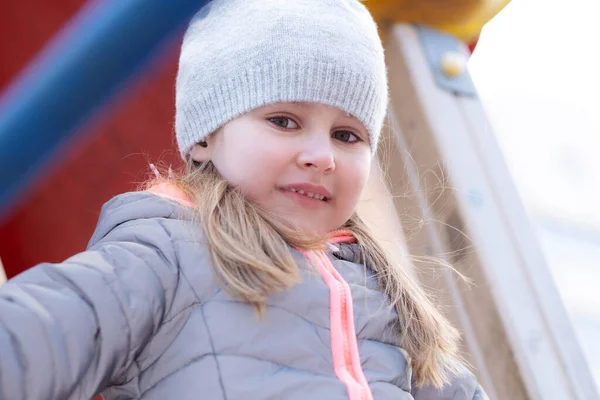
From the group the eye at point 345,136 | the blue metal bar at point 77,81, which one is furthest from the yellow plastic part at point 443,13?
the blue metal bar at point 77,81

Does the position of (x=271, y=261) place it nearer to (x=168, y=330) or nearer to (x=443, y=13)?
(x=168, y=330)

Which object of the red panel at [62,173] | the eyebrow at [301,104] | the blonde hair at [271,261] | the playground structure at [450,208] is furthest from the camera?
the red panel at [62,173]

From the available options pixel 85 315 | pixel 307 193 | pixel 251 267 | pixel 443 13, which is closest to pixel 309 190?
pixel 307 193

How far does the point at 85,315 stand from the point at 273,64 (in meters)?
0.31

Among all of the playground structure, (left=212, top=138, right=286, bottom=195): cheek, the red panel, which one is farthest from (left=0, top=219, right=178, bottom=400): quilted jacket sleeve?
the red panel

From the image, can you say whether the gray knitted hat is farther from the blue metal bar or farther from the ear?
the blue metal bar

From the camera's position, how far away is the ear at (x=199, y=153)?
2.52ft

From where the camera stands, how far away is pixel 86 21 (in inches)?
20.9

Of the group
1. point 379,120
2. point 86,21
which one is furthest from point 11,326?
point 379,120

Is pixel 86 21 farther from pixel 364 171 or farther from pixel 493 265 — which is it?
pixel 493 265

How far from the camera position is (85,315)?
53cm

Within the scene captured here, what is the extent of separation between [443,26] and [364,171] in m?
0.40

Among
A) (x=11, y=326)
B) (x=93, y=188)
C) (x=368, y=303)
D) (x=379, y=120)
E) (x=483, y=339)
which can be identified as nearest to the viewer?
(x=11, y=326)

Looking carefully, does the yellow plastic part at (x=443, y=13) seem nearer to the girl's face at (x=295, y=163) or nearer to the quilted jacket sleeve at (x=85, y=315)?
the girl's face at (x=295, y=163)
